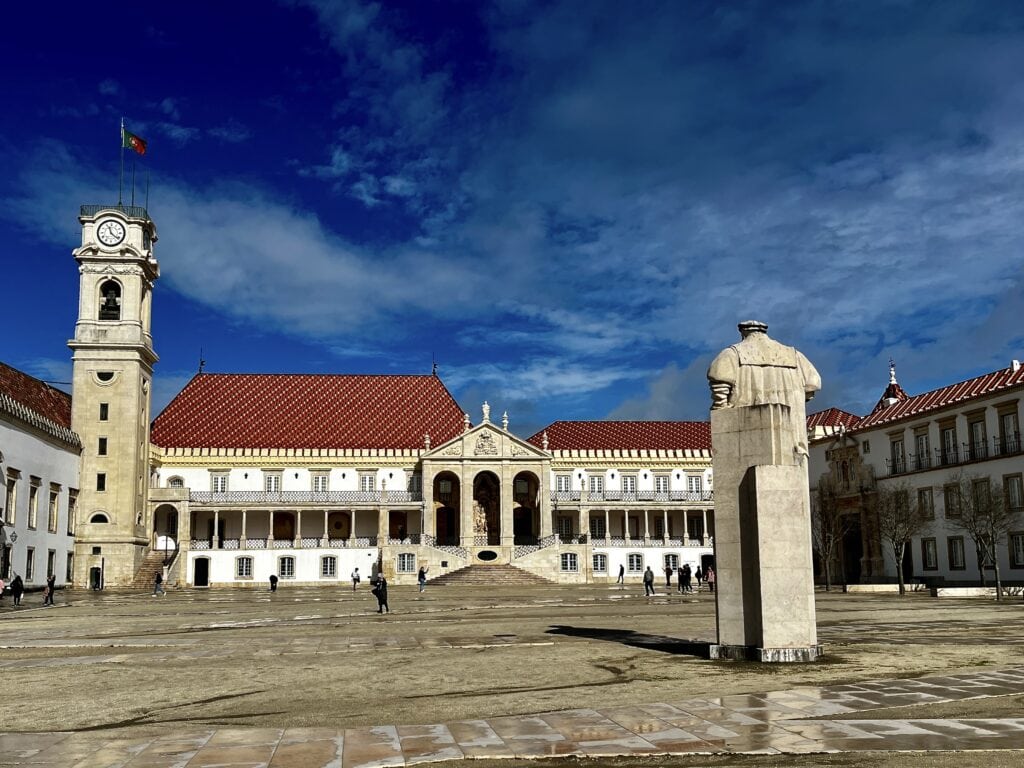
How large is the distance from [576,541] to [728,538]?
49.6m

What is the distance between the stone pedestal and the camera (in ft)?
41.8

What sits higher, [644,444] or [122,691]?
[644,444]

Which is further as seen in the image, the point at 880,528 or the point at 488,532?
the point at 488,532

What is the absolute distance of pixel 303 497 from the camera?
2532 inches

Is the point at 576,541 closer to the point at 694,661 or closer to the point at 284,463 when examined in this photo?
the point at 284,463

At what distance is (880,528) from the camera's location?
154 feet

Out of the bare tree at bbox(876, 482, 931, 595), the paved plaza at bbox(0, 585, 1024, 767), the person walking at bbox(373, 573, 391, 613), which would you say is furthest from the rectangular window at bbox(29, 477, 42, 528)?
the bare tree at bbox(876, 482, 931, 595)

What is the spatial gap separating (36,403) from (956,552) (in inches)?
1913

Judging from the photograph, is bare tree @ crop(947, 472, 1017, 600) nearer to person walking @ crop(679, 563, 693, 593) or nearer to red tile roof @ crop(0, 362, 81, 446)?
person walking @ crop(679, 563, 693, 593)

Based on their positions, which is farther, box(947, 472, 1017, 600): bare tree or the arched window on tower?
the arched window on tower

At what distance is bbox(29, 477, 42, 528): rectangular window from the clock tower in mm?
6312

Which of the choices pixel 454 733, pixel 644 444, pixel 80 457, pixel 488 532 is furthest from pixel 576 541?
pixel 454 733

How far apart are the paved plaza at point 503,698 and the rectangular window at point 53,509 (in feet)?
105

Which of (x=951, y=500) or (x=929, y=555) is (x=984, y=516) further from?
(x=929, y=555)
